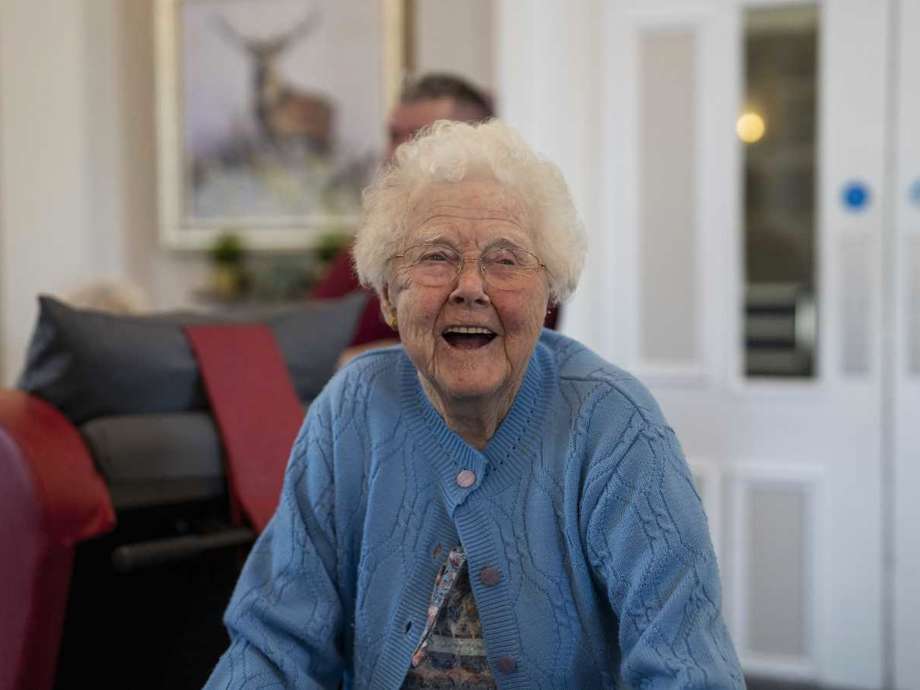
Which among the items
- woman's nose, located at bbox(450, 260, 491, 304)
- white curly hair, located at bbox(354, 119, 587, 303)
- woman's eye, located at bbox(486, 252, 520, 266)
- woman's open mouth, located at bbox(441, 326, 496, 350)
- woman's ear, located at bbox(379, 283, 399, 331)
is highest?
white curly hair, located at bbox(354, 119, 587, 303)

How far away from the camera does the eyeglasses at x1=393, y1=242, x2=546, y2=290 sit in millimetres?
1200

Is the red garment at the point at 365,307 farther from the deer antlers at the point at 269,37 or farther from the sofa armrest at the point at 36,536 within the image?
the deer antlers at the point at 269,37

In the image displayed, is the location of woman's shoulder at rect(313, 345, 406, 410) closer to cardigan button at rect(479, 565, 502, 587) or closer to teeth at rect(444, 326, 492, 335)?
teeth at rect(444, 326, 492, 335)

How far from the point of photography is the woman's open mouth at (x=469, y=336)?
1203mm

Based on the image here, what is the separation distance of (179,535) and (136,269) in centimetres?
255

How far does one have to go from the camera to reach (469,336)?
121 cm

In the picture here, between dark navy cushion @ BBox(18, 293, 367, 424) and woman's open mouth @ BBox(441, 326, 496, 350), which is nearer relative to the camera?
woman's open mouth @ BBox(441, 326, 496, 350)

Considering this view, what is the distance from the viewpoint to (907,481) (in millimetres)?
2596

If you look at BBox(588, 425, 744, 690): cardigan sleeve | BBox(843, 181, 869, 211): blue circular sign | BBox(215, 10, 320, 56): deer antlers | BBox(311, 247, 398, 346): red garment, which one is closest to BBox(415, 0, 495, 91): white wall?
BBox(215, 10, 320, 56): deer antlers

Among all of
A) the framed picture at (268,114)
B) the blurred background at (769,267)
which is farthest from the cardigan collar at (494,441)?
the framed picture at (268,114)

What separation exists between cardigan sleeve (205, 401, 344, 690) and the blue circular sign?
1872 millimetres

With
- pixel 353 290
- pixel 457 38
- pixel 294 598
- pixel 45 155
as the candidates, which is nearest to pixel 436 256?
pixel 294 598

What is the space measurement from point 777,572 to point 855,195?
1.06 m

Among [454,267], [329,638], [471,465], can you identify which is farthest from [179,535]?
[454,267]
